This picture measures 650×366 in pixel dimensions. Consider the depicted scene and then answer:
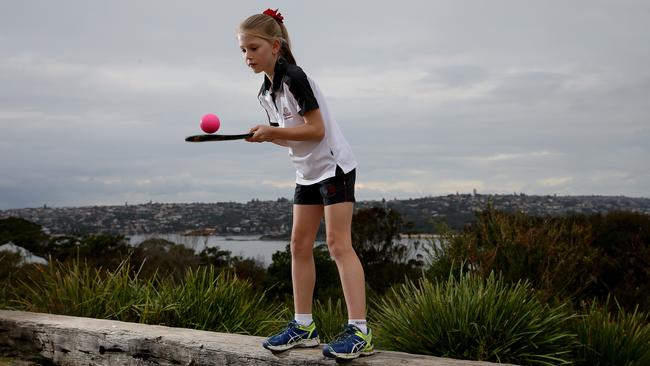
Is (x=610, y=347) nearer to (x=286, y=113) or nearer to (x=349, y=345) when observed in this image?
(x=349, y=345)

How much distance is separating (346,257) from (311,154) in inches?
25.1

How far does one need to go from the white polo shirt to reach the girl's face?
0.05 m

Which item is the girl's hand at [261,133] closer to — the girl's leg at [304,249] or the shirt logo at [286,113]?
the shirt logo at [286,113]

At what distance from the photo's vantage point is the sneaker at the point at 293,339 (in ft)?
15.3

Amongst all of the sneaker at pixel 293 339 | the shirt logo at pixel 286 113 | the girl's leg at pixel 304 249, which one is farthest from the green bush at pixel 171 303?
the shirt logo at pixel 286 113

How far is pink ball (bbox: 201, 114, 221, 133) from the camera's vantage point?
4.09m

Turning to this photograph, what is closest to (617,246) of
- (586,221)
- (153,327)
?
(586,221)

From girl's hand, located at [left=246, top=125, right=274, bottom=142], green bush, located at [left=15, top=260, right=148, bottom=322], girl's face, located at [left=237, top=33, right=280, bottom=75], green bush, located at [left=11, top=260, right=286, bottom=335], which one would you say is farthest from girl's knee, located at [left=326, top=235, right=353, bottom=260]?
green bush, located at [left=15, top=260, right=148, bottom=322]

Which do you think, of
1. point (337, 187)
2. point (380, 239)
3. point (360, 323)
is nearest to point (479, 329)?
point (360, 323)

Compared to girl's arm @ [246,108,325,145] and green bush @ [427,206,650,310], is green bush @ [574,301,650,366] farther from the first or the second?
girl's arm @ [246,108,325,145]

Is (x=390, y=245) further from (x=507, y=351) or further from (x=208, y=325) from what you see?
(x=507, y=351)

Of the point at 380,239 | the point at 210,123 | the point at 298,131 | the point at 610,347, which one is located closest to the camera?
the point at 210,123

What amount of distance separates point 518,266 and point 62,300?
4628mm

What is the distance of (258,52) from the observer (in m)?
4.34
